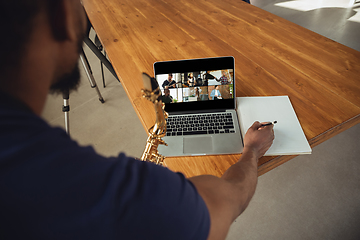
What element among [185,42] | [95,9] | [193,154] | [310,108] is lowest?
[193,154]

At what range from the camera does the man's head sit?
0.30 metres

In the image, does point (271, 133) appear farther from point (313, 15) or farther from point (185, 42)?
point (313, 15)

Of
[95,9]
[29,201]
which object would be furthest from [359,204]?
[95,9]

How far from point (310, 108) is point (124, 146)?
4.85 ft

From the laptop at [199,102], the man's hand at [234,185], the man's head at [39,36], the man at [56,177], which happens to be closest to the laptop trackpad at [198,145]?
the laptop at [199,102]

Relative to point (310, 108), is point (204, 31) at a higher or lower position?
higher

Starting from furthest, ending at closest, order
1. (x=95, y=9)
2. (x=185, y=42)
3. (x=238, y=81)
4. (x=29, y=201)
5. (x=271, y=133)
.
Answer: (x=95, y=9), (x=185, y=42), (x=238, y=81), (x=271, y=133), (x=29, y=201)

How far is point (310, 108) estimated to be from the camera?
82 centimetres

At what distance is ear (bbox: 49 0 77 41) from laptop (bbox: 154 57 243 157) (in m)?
0.45

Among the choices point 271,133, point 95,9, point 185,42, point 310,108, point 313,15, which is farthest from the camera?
point 313,15

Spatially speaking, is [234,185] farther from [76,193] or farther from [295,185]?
[295,185]

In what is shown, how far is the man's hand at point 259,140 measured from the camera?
0.66 meters

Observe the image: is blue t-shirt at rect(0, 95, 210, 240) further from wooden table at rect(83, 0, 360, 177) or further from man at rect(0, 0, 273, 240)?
wooden table at rect(83, 0, 360, 177)

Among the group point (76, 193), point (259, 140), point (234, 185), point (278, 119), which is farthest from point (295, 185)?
point (76, 193)
